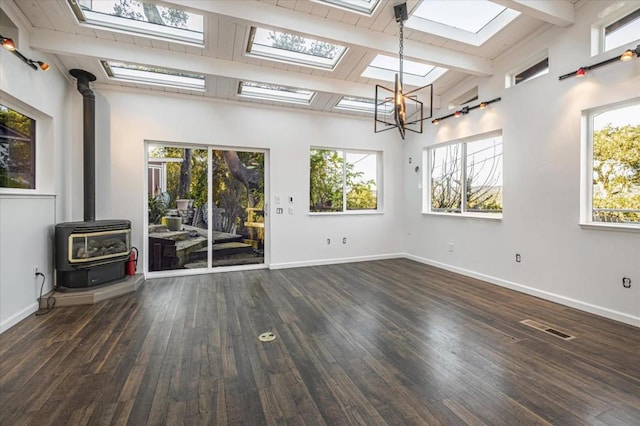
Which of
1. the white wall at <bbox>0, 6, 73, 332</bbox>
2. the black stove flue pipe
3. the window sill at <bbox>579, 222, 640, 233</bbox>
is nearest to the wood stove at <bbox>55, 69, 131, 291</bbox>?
the black stove flue pipe

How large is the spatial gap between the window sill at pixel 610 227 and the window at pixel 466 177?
1.24 metres

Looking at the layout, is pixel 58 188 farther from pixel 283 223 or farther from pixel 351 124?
pixel 351 124

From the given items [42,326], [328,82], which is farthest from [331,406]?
[328,82]

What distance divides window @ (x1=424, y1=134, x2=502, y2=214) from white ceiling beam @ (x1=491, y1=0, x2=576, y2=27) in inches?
61.0

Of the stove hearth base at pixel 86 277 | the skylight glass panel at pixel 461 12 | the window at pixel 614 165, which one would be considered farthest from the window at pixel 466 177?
the stove hearth base at pixel 86 277

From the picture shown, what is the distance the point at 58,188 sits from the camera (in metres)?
3.86

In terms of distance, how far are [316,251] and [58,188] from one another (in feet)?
12.9

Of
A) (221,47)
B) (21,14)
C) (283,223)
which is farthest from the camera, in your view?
(283,223)

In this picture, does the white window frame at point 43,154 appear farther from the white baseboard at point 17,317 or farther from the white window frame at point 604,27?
the white window frame at point 604,27

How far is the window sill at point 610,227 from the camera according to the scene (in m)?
3.03

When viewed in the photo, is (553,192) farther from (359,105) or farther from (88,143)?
(88,143)

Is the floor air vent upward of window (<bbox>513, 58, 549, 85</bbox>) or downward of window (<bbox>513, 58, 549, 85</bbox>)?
downward

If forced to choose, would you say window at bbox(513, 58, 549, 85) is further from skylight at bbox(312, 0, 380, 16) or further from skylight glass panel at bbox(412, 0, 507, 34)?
skylight at bbox(312, 0, 380, 16)

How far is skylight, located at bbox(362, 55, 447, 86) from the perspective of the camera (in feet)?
15.1
